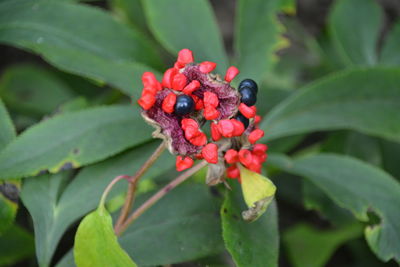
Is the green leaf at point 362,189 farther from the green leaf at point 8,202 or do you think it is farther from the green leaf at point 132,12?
the green leaf at point 132,12

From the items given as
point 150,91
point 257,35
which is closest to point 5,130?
point 150,91

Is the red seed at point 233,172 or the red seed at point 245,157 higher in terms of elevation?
the red seed at point 245,157

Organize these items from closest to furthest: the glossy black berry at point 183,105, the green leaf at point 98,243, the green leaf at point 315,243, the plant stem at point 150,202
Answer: the glossy black berry at point 183,105, the green leaf at point 98,243, the plant stem at point 150,202, the green leaf at point 315,243

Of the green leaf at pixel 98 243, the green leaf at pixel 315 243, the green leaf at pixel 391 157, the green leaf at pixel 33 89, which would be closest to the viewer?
the green leaf at pixel 98 243

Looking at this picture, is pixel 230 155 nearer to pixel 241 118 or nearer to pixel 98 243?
pixel 241 118

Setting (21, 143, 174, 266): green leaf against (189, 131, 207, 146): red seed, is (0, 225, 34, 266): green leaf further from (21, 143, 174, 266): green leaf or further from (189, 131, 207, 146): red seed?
(189, 131, 207, 146): red seed

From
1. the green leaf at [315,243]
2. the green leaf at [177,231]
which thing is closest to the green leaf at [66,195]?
the green leaf at [177,231]
